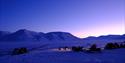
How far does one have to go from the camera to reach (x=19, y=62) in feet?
53.8

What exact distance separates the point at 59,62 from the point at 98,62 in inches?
107

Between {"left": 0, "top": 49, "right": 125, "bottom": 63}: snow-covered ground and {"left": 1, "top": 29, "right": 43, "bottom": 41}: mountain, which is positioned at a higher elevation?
{"left": 1, "top": 29, "right": 43, "bottom": 41}: mountain

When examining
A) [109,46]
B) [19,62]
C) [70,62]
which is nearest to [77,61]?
[70,62]

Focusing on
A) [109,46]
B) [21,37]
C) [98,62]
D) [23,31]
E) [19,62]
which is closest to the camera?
[98,62]

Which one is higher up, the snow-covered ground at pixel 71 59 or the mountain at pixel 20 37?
the mountain at pixel 20 37

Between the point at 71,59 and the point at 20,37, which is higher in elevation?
the point at 20,37

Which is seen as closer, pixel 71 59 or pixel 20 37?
pixel 71 59

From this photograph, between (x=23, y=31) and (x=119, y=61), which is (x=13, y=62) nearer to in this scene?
(x=119, y=61)

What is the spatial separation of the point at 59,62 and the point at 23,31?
183747 millimetres

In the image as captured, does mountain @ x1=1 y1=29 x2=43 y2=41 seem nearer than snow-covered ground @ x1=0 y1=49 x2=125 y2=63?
No

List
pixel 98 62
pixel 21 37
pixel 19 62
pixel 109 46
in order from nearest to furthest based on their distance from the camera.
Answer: pixel 98 62
pixel 19 62
pixel 109 46
pixel 21 37

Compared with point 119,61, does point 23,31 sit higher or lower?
higher

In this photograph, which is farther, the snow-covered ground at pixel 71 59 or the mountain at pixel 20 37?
the mountain at pixel 20 37

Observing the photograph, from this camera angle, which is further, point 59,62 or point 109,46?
point 109,46
